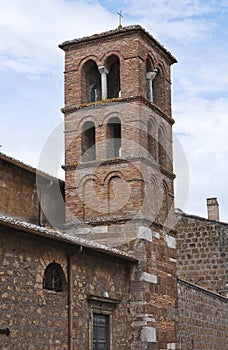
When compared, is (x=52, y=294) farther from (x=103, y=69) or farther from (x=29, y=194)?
(x=103, y=69)

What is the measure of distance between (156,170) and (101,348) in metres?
5.34

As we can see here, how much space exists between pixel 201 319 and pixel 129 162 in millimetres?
5892

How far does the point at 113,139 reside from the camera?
63.6 ft

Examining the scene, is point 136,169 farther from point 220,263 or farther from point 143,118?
point 220,263

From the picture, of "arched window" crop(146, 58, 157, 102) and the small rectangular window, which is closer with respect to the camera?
the small rectangular window

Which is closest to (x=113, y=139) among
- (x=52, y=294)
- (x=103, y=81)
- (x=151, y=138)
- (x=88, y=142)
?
(x=88, y=142)

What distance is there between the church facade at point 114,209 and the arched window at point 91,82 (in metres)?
0.03

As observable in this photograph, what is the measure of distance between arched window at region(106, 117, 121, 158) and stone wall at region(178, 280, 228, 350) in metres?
4.17

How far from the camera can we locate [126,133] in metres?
18.7

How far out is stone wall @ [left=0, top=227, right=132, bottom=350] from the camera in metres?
13.1

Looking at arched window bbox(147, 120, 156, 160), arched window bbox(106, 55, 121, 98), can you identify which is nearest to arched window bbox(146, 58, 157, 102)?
arched window bbox(147, 120, 156, 160)

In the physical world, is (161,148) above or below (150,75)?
below

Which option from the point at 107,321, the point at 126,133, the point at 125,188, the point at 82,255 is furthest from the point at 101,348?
the point at 126,133

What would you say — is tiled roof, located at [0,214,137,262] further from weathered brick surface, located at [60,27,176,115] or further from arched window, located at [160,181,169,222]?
weathered brick surface, located at [60,27,176,115]
